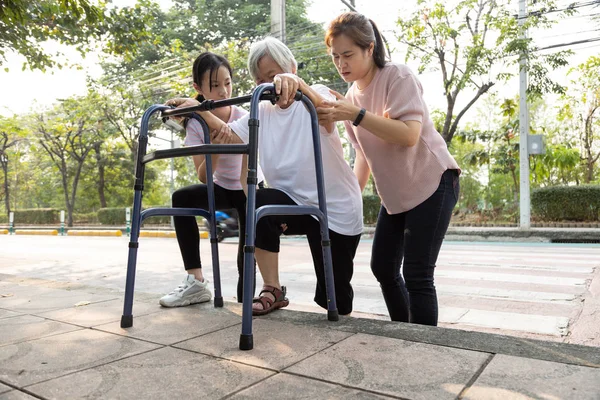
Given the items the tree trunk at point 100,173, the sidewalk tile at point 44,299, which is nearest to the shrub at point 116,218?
the tree trunk at point 100,173

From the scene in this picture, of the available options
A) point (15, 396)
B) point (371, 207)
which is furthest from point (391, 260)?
point (371, 207)

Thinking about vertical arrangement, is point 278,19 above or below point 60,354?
above

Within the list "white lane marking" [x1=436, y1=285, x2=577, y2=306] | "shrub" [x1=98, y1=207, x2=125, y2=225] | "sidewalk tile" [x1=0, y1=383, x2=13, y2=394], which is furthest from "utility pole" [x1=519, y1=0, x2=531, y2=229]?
"shrub" [x1=98, y1=207, x2=125, y2=225]

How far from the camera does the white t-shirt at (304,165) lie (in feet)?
8.04

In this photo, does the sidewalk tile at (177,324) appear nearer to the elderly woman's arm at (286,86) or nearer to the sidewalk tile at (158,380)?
the sidewalk tile at (158,380)

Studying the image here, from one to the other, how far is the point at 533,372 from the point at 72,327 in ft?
5.94

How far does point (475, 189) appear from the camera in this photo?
71.2 ft

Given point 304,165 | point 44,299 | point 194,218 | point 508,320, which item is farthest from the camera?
point 508,320

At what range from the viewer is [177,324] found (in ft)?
7.13

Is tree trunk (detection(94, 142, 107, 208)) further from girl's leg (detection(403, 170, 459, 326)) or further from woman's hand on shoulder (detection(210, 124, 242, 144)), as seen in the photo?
girl's leg (detection(403, 170, 459, 326))

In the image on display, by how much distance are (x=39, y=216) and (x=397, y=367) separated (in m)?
32.3

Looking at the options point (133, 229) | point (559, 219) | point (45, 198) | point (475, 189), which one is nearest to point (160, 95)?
point (475, 189)

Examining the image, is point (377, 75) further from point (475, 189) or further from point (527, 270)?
point (475, 189)

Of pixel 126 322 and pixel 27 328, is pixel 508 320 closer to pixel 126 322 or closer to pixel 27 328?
pixel 126 322
